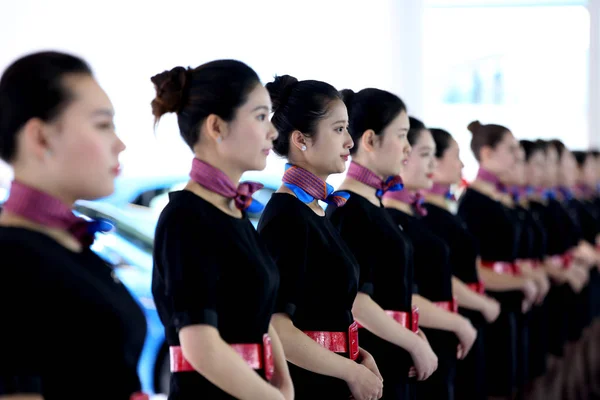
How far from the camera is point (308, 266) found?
84.3 inches

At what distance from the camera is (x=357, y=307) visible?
8.00 feet

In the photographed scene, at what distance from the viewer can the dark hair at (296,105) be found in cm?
222

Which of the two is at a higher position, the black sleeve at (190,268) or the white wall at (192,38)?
the white wall at (192,38)

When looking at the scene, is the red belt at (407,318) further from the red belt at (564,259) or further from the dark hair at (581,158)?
the dark hair at (581,158)

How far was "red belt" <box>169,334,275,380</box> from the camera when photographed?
1.73m

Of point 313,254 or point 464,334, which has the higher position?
point 313,254

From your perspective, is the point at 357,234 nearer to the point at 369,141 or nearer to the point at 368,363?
the point at 369,141

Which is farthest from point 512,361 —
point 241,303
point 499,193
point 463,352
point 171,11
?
point 241,303

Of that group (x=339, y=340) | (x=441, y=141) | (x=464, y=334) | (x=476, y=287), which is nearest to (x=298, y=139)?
(x=339, y=340)

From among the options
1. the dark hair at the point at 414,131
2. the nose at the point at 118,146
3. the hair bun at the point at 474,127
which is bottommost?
the hair bun at the point at 474,127

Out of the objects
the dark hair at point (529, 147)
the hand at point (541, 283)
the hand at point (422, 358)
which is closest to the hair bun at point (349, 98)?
the hand at point (422, 358)

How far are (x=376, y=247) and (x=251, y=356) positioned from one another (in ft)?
2.78

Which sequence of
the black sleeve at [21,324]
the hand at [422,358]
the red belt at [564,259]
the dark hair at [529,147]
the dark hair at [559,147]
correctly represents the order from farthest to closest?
the dark hair at [559,147] < the red belt at [564,259] < the dark hair at [529,147] < the hand at [422,358] < the black sleeve at [21,324]

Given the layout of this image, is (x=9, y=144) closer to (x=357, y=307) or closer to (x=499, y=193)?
(x=357, y=307)
